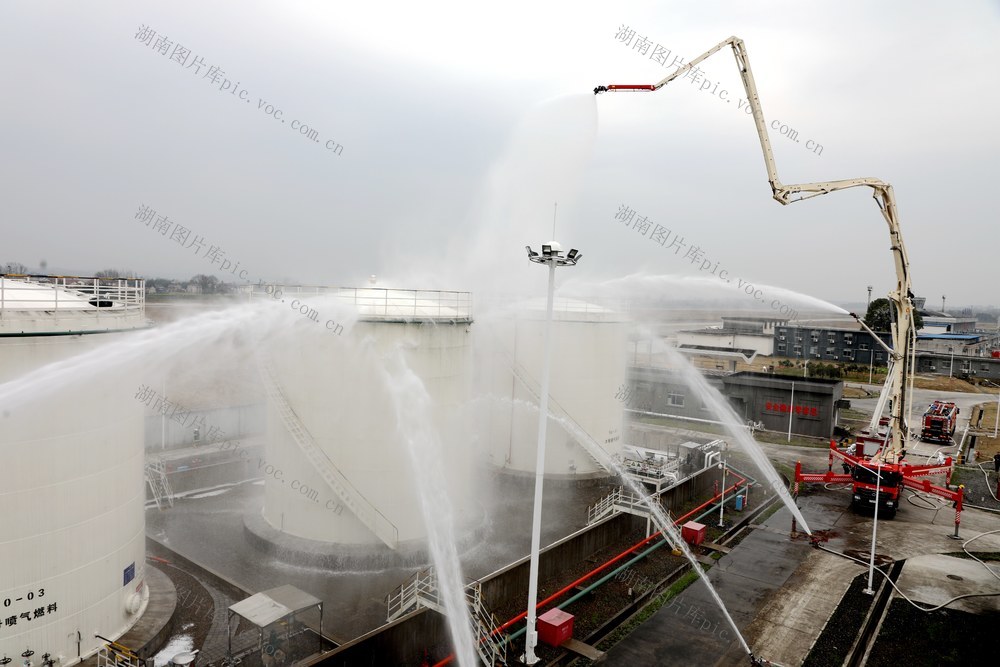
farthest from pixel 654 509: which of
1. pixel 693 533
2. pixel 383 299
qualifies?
pixel 383 299

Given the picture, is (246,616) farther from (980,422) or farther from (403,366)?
(980,422)

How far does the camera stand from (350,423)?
18734 millimetres

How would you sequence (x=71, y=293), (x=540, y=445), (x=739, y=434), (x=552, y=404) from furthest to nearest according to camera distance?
(x=739, y=434) < (x=552, y=404) < (x=71, y=293) < (x=540, y=445)

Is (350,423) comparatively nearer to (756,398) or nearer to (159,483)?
(159,483)

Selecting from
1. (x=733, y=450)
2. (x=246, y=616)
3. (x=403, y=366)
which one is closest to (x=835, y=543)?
(x=733, y=450)

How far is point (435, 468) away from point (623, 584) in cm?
709

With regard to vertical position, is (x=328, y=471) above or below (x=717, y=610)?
above

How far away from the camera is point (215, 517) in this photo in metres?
22.4

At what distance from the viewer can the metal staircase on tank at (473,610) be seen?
46.6 feet

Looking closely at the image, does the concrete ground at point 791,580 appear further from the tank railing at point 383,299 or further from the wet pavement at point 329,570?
the tank railing at point 383,299

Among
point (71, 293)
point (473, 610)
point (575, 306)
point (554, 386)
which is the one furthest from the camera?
point (575, 306)

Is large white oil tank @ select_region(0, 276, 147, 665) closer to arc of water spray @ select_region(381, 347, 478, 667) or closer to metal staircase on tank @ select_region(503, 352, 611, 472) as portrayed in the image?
arc of water spray @ select_region(381, 347, 478, 667)

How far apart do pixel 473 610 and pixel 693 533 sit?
11294 millimetres

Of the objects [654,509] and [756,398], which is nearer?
[654,509]
